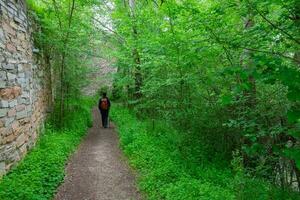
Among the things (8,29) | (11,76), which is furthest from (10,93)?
(8,29)

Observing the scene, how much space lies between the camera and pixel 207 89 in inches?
271

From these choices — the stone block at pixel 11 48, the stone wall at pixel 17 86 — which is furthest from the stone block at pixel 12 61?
the stone block at pixel 11 48

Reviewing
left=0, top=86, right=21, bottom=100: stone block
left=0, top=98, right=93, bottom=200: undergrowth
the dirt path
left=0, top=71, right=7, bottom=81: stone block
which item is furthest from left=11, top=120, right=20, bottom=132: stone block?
the dirt path

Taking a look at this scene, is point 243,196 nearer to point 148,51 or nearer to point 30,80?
point 148,51

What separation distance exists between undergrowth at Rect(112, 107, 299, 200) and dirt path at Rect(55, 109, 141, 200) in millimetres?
282

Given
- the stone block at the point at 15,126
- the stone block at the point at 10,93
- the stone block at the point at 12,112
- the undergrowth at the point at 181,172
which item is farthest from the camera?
the stone block at the point at 15,126

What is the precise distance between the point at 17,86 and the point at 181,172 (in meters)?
3.86

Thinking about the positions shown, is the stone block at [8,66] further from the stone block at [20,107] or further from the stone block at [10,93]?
the stone block at [20,107]

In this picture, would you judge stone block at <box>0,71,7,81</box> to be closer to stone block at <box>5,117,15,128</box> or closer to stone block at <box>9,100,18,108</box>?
stone block at <box>9,100,18,108</box>

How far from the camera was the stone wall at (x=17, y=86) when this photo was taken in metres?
5.34

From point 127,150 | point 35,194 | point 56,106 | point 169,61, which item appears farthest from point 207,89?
point 56,106

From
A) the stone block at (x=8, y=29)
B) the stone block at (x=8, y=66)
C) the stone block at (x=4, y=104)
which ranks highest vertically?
the stone block at (x=8, y=29)

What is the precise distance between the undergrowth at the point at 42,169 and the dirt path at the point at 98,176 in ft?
0.72

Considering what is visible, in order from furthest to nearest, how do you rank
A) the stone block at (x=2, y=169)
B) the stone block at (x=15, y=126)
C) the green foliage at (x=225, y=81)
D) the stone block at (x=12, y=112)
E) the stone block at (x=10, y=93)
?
the stone block at (x=15, y=126)
the stone block at (x=12, y=112)
the stone block at (x=10, y=93)
the stone block at (x=2, y=169)
the green foliage at (x=225, y=81)
